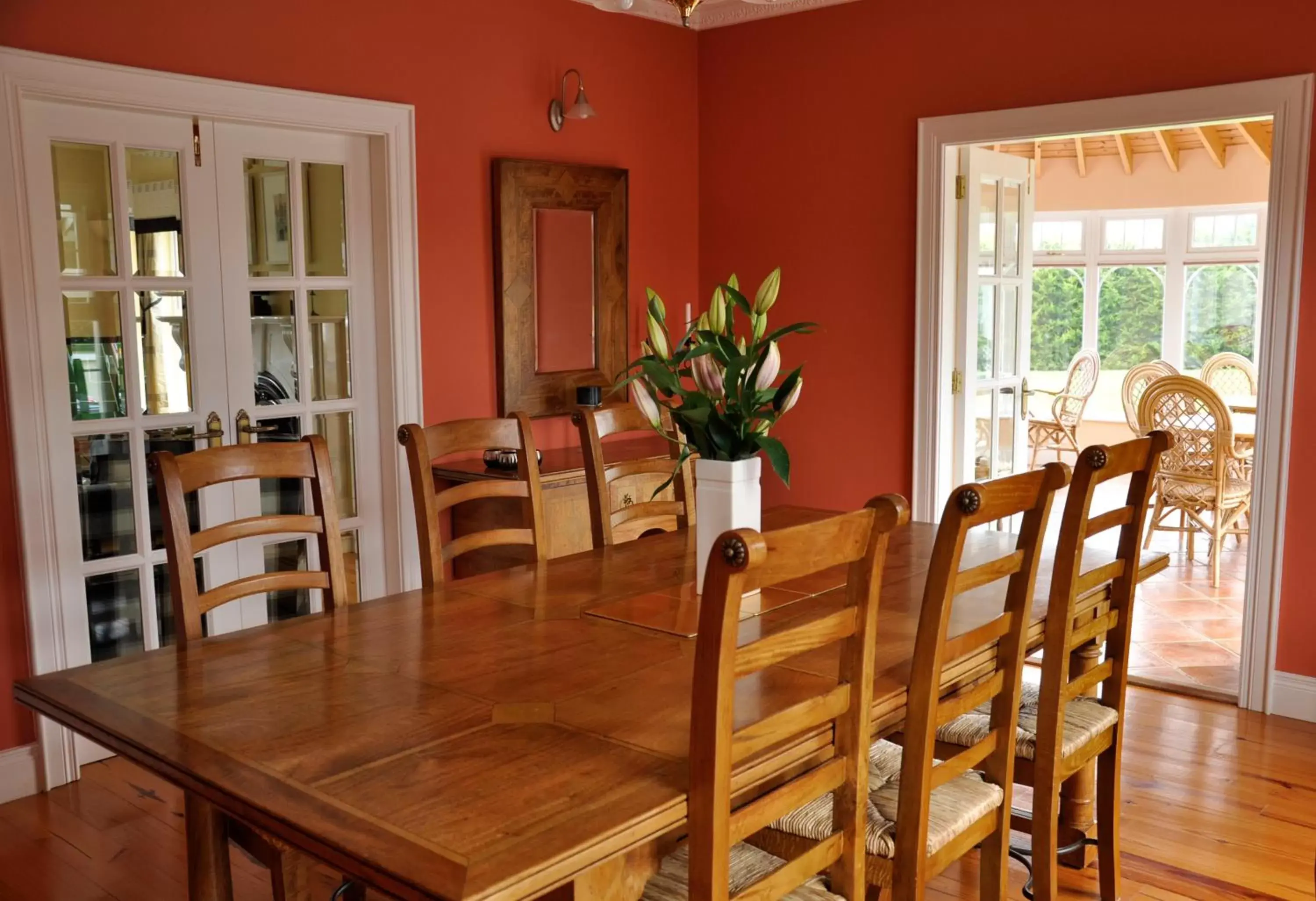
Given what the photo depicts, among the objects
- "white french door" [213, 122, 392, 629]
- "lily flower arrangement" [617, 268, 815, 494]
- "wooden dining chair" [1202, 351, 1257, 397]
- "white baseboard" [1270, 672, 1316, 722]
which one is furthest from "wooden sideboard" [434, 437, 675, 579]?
"wooden dining chair" [1202, 351, 1257, 397]

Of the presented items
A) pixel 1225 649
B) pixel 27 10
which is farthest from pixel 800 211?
pixel 27 10

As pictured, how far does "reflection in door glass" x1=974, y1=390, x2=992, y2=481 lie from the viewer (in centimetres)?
500

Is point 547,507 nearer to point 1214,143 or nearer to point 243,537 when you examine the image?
point 243,537

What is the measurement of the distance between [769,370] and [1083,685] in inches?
39.8

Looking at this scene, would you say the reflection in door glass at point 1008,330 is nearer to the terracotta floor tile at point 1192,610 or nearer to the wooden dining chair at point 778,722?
the terracotta floor tile at point 1192,610

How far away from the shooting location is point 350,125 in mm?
4074

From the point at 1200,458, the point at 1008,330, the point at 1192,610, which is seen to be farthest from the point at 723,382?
the point at 1200,458

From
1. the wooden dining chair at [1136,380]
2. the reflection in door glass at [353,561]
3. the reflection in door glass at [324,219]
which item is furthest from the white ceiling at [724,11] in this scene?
the wooden dining chair at [1136,380]

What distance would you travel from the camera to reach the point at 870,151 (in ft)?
16.3

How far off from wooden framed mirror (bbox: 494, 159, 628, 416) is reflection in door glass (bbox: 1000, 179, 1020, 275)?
1.61 meters

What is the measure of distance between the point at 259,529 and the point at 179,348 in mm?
1518

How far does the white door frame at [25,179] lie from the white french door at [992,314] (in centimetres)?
230

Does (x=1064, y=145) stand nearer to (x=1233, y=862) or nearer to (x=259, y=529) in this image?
(x=1233, y=862)

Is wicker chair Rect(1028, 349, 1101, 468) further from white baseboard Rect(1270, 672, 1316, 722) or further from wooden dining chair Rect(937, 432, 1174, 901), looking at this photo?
wooden dining chair Rect(937, 432, 1174, 901)
